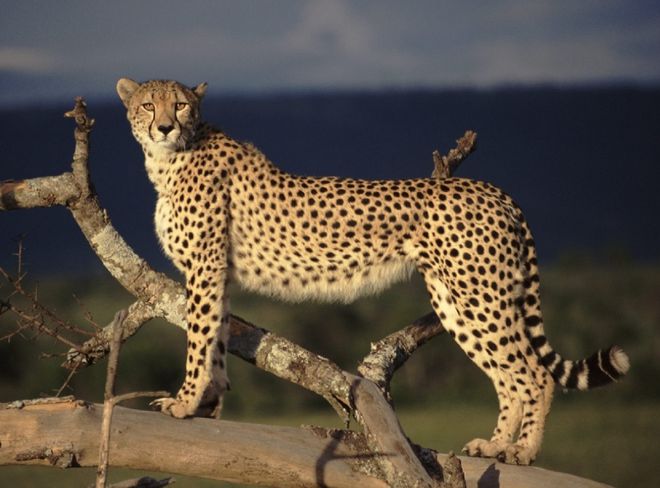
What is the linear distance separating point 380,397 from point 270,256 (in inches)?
32.5

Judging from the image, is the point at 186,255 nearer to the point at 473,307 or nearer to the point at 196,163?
the point at 196,163

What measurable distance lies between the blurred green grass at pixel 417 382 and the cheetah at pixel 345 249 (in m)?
12.8

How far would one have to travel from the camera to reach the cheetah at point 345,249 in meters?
4.41

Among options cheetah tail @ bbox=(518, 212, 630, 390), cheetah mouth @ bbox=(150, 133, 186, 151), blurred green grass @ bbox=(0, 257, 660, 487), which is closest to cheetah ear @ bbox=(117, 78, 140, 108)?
cheetah mouth @ bbox=(150, 133, 186, 151)

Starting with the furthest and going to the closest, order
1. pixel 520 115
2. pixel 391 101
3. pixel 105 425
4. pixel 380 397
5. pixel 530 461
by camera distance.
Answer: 1. pixel 391 101
2. pixel 520 115
3. pixel 530 461
4. pixel 380 397
5. pixel 105 425

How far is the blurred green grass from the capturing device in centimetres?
1869

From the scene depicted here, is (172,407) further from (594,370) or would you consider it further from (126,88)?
(594,370)

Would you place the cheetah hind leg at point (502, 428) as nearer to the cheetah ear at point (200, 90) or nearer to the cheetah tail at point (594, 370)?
the cheetah tail at point (594, 370)

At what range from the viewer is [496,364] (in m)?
4.51

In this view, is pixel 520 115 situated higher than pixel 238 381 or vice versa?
pixel 520 115

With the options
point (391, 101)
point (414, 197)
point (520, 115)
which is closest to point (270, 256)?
point (414, 197)

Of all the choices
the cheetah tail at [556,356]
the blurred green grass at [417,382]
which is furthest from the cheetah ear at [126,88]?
the blurred green grass at [417,382]

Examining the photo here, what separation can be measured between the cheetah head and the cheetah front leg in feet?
1.68

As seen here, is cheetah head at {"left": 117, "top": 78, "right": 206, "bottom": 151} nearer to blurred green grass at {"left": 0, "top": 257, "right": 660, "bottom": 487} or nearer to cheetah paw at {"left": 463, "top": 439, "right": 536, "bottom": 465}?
cheetah paw at {"left": 463, "top": 439, "right": 536, "bottom": 465}
